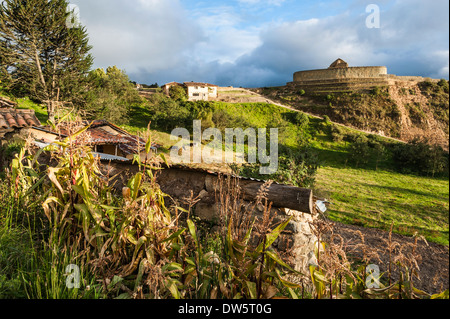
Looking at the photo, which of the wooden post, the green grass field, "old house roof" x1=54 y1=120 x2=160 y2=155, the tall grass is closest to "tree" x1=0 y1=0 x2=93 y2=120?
"old house roof" x1=54 y1=120 x2=160 y2=155

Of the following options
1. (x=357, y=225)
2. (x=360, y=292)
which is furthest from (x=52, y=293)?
(x=357, y=225)

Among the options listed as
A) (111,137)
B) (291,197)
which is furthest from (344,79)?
(291,197)

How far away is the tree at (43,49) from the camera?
1762 centimetres

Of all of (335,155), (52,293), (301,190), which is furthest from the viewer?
(335,155)

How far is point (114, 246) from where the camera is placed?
1688 millimetres

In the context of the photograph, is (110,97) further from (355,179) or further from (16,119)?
(355,179)

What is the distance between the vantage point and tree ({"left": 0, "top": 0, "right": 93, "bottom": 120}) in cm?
1762

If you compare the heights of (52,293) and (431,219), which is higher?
(52,293)

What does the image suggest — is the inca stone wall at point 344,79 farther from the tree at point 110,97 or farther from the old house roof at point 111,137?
the old house roof at point 111,137

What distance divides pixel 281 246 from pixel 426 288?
6.47 meters

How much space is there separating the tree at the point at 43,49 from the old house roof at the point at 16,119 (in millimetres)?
10855

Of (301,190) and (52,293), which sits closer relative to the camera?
(52,293)

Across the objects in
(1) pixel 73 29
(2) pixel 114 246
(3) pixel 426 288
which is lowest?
(3) pixel 426 288
